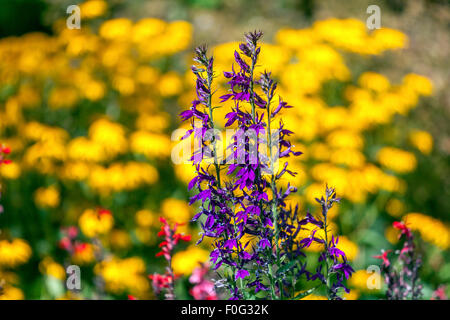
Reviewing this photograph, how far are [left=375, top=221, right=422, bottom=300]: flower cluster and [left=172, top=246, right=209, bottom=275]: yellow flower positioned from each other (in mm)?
1535

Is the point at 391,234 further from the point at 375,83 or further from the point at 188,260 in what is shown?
the point at 188,260

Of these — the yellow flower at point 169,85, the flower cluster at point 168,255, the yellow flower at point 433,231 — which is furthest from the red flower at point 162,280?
the yellow flower at point 169,85

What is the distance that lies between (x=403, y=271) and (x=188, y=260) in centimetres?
166

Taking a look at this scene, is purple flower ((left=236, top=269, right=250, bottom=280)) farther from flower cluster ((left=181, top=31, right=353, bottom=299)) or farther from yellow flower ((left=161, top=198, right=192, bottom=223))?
yellow flower ((left=161, top=198, right=192, bottom=223))

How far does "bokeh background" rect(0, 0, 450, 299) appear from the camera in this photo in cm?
430

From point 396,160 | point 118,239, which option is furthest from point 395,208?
point 118,239

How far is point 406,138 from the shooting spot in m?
5.98

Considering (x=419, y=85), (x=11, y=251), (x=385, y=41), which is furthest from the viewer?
(x=385, y=41)

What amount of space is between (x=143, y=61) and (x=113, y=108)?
2.94 feet

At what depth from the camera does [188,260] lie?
12.3ft
